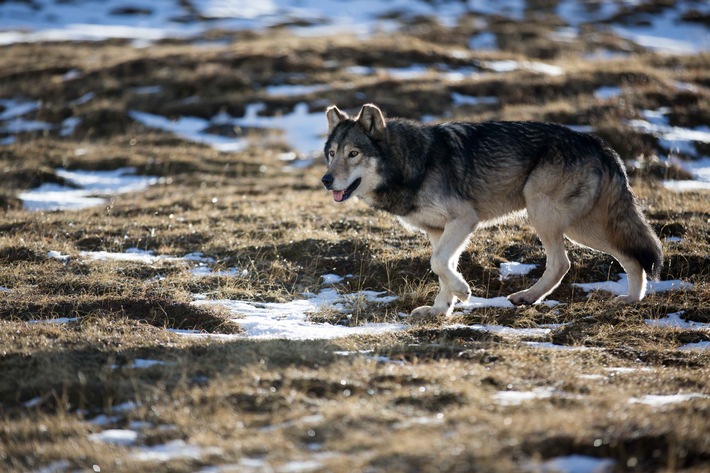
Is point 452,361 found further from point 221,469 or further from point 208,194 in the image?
point 208,194

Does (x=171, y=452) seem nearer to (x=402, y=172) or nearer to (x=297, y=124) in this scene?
(x=402, y=172)

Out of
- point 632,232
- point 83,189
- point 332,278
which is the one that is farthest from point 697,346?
point 83,189


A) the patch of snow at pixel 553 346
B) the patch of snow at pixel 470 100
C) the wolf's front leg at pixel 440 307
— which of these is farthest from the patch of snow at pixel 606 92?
the patch of snow at pixel 553 346

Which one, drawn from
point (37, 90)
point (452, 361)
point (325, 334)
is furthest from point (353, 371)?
point (37, 90)

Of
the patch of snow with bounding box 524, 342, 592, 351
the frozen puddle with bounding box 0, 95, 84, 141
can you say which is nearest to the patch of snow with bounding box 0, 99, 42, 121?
the frozen puddle with bounding box 0, 95, 84, 141

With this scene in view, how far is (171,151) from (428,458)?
54.8 ft

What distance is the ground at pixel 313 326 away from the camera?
4199 mm

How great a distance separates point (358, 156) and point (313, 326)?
A: 2068mm

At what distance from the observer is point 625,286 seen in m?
8.86

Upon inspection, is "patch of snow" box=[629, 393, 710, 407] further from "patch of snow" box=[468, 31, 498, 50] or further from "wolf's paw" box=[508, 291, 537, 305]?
"patch of snow" box=[468, 31, 498, 50]

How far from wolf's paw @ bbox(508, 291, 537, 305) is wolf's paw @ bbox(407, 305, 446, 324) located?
908mm

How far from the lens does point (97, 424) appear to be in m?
4.68

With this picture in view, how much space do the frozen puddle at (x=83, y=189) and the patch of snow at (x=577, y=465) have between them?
12.4 m

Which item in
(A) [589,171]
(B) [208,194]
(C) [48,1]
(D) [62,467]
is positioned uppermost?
(C) [48,1]
